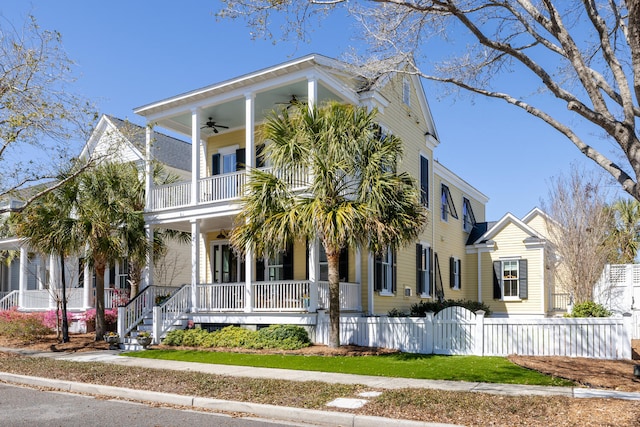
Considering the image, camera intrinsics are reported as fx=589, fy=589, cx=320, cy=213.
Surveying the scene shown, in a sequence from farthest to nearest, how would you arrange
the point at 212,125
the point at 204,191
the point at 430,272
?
the point at 430,272, the point at 212,125, the point at 204,191

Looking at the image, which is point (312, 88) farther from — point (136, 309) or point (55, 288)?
point (55, 288)

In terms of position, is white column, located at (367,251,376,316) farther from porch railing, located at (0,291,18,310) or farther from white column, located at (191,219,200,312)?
porch railing, located at (0,291,18,310)

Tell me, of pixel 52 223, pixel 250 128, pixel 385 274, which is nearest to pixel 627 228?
pixel 385 274

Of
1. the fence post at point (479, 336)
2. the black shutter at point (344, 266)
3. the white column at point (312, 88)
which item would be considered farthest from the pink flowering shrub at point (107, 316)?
the fence post at point (479, 336)

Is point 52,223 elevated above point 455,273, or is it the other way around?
point 52,223

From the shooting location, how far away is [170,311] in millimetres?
18156

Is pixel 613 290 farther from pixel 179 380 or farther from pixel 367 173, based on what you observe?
pixel 179 380

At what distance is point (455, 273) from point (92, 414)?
68.3ft

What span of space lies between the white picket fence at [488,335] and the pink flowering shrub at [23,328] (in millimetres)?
10341

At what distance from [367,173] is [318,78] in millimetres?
4197

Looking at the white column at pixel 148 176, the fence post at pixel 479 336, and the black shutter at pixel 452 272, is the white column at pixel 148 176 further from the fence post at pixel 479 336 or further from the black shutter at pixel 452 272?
the black shutter at pixel 452 272

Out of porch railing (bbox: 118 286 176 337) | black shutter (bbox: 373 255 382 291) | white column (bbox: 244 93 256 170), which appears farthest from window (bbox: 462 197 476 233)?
porch railing (bbox: 118 286 176 337)

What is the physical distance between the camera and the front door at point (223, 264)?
2208cm

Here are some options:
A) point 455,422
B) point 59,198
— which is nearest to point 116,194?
point 59,198
